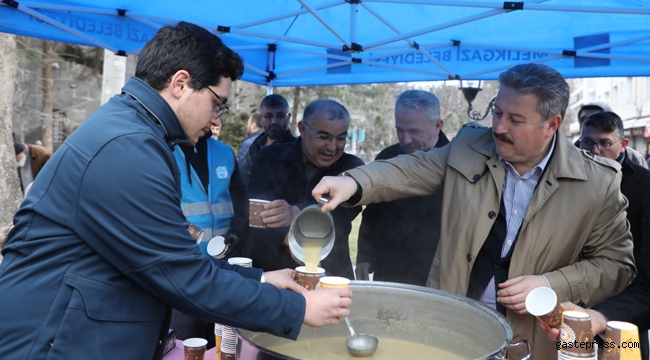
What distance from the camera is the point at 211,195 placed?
3.20m

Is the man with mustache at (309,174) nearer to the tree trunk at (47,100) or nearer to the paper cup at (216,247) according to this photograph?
the paper cup at (216,247)

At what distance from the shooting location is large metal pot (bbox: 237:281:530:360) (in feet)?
6.66

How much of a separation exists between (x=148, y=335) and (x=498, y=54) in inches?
163

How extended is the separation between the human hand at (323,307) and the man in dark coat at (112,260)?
8 centimetres

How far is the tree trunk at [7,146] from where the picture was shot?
659 cm

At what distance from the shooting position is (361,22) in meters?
4.62

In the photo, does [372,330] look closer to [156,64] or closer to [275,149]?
[156,64]

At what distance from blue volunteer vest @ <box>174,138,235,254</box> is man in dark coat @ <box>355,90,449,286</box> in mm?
1021

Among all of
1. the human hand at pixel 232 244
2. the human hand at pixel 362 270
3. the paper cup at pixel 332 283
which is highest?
the paper cup at pixel 332 283

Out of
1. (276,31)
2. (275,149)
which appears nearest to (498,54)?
(276,31)

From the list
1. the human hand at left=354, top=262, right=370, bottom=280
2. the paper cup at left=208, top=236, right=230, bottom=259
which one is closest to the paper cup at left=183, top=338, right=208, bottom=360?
the paper cup at left=208, top=236, right=230, bottom=259

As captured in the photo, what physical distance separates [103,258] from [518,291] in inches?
58.3

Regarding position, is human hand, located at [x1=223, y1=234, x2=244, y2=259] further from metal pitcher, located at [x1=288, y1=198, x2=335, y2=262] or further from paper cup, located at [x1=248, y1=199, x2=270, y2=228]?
metal pitcher, located at [x1=288, y1=198, x2=335, y2=262]

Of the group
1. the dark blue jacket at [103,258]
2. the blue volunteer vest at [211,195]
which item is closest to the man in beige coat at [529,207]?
the dark blue jacket at [103,258]
